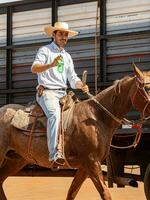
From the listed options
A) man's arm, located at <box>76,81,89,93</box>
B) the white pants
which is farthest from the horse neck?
the white pants

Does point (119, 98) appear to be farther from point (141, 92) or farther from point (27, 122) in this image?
point (27, 122)

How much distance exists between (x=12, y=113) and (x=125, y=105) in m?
Answer: 1.75

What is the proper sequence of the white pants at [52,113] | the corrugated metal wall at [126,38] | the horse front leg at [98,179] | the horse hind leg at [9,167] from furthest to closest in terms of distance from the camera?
the corrugated metal wall at [126,38], the horse hind leg at [9,167], the white pants at [52,113], the horse front leg at [98,179]

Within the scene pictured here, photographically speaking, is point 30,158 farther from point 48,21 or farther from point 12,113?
point 48,21

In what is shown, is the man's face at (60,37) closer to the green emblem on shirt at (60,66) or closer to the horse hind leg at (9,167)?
the green emblem on shirt at (60,66)

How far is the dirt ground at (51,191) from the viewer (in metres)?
12.5

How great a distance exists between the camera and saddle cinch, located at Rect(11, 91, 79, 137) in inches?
301

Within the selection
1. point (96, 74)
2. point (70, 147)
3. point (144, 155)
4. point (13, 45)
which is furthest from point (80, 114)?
point (13, 45)

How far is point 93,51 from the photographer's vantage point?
918 cm

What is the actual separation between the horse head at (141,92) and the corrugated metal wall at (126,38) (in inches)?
62.3

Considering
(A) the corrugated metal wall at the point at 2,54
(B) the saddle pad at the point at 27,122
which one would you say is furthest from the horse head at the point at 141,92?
(A) the corrugated metal wall at the point at 2,54

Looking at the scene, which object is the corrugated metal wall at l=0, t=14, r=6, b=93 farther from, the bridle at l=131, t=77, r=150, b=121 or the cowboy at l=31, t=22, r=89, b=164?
the bridle at l=131, t=77, r=150, b=121

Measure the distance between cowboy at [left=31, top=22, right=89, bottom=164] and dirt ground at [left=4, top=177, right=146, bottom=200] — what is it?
188 inches

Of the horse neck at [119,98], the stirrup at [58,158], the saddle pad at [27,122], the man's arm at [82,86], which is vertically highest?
the man's arm at [82,86]
